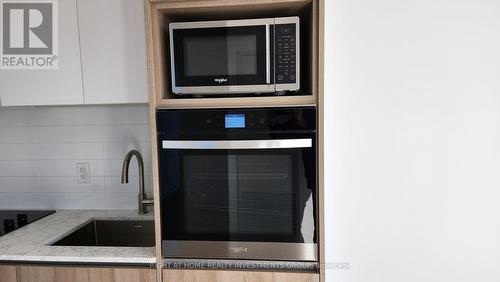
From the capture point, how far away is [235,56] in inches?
47.3

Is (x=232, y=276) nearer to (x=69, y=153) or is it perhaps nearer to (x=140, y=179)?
(x=140, y=179)

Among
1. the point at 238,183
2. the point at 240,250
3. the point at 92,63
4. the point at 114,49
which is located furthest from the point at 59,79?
the point at 240,250

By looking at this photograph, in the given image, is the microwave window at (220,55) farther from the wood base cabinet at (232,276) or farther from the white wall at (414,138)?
the wood base cabinet at (232,276)

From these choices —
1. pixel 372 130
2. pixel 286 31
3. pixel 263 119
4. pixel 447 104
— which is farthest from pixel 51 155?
pixel 447 104

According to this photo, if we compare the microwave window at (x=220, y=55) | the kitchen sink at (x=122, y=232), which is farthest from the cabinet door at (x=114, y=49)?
the kitchen sink at (x=122, y=232)

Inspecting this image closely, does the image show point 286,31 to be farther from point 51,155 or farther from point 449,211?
point 51,155

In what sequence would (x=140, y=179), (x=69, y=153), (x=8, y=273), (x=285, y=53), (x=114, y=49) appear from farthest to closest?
(x=69, y=153), (x=140, y=179), (x=114, y=49), (x=8, y=273), (x=285, y=53)

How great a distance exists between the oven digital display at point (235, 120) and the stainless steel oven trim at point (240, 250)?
0.45m

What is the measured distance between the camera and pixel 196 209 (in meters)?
1.24

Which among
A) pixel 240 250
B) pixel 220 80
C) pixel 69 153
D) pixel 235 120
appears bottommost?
pixel 240 250

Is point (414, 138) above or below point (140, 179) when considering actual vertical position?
above

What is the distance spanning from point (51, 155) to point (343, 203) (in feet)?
5.27

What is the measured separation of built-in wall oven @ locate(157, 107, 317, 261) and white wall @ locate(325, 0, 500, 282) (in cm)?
31

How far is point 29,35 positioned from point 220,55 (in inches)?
36.7
